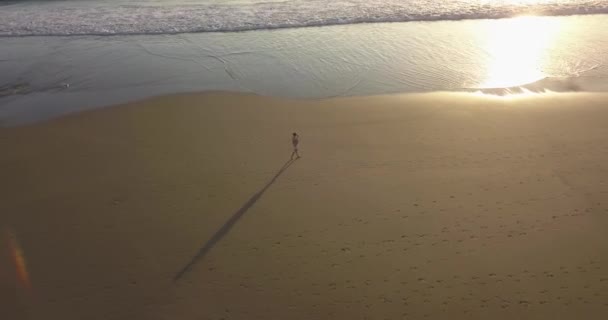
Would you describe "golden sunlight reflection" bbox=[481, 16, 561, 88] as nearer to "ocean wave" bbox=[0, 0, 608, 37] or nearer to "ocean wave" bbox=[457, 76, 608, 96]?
"ocean wave" bbox=[457, 76, 608, 96]

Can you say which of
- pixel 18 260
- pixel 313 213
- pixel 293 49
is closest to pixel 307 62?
pixel 293 49

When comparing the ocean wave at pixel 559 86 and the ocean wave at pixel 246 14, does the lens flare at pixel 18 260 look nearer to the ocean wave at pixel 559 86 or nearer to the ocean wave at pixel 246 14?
the ocean wave at pixel 559 86

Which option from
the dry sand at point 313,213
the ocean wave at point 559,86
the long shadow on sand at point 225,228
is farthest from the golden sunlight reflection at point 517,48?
the long shadow on sand at point 225,228

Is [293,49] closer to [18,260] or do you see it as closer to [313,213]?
[313,213]

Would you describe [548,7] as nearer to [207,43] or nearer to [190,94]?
[207,43]

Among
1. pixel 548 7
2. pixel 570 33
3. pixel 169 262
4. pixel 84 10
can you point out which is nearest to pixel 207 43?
pixel 84 10

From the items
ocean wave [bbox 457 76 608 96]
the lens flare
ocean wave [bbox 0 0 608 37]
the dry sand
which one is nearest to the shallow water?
ocean wave [bbox 457 76 608 96]
